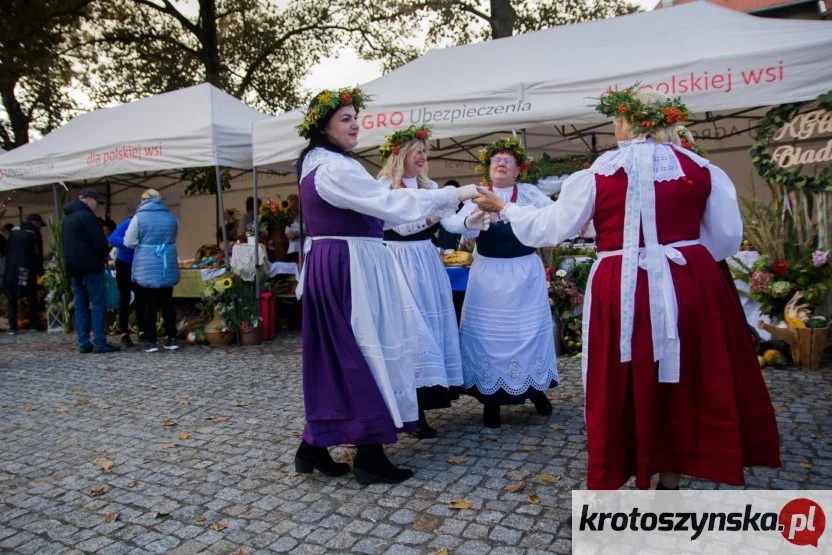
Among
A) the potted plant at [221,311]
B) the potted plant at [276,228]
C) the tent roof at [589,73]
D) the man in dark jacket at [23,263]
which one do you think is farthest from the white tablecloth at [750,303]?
the man in dark jacket at [23,263]

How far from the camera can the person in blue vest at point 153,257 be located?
7.55m

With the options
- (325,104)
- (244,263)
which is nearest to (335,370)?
(325,104)

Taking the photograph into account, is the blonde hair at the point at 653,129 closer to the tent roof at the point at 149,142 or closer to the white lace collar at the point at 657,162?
the white lace collar at the point at 657,162

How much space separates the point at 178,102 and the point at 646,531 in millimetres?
8769

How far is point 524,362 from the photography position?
4.08m

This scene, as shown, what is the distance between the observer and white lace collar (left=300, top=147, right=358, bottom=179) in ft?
10.6

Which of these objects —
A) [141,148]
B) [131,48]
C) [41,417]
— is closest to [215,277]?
[141,148]

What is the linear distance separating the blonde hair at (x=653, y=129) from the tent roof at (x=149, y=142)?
639 cm

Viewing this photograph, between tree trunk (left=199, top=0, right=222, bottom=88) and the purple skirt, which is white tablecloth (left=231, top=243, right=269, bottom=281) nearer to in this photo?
the purple skirt

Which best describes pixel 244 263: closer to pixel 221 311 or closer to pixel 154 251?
pixel 221 311

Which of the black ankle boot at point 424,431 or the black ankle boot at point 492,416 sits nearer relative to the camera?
the black ankle boot at point 424,431

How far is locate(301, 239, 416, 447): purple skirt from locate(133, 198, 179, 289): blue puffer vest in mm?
4899

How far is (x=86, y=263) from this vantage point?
7641 millimetres

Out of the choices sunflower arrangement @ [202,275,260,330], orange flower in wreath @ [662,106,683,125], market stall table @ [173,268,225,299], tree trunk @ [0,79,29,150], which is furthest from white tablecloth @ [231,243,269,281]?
tree trunk @ [0,79,29,150]
